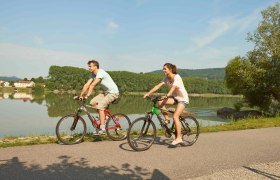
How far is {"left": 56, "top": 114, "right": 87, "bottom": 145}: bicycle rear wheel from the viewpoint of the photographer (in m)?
8.25

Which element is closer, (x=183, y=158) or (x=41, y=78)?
(x=183, y=158)

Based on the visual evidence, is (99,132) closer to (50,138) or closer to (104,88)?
(104,88)

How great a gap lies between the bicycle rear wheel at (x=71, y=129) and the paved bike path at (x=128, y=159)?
0.27 metres

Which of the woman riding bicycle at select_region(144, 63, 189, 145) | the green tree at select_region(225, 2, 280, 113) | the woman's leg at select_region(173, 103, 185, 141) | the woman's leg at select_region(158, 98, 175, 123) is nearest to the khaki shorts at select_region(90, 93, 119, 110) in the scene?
the woman riding bicycle at select_region(144, 63, 189, 145)

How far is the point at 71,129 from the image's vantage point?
8.52 metres

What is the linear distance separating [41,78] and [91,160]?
7432 inches

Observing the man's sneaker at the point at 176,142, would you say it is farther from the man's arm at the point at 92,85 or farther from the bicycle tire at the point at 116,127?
the man's arm at the point at 92,85

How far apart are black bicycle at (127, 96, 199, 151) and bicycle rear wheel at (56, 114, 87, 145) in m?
1.36

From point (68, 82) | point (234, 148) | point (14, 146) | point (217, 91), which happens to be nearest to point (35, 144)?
point (14, 146)

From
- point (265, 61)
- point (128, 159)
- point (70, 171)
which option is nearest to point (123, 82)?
point (265, 61)

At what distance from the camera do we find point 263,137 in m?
10.5

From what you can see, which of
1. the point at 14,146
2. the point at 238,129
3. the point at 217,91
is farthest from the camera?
the point at 217,91

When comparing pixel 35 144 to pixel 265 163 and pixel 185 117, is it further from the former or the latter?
pixel 265 163

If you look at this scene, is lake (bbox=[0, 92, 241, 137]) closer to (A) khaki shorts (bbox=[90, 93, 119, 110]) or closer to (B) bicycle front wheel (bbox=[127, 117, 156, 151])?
(A) khaki shorts (bbox=[90, 93, 119, 110])
